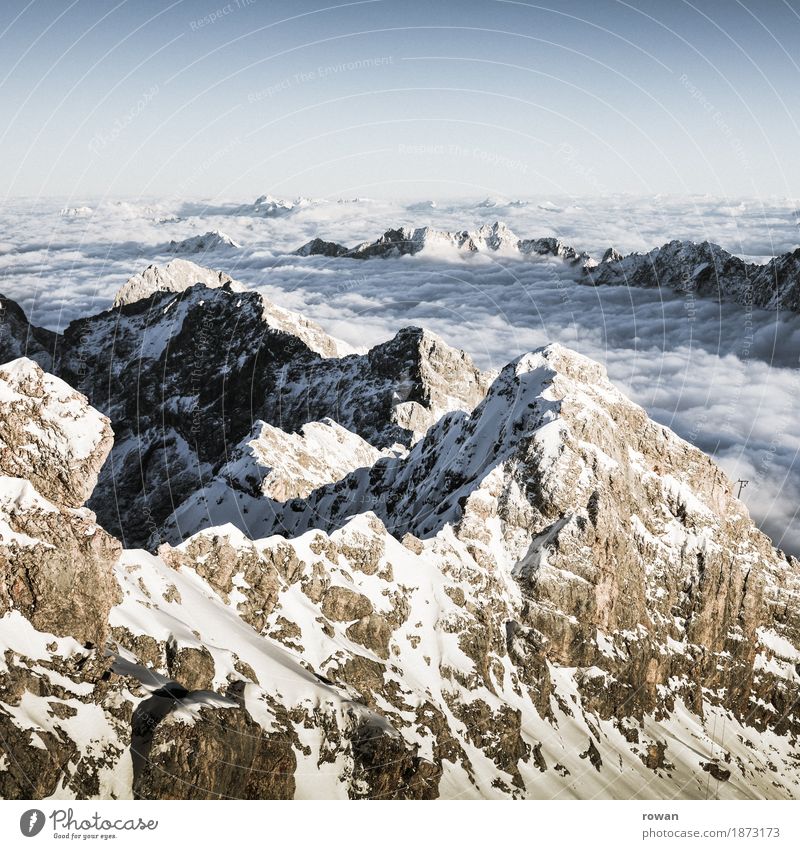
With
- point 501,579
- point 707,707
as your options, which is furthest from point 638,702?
point 501,579

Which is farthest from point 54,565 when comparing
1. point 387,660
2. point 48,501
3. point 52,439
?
point 387,660

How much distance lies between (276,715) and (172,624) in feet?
68.0

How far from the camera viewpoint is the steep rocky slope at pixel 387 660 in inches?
3541

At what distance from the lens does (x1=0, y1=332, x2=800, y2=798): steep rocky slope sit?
89938 millimetres

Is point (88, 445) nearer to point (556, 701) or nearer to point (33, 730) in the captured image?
point (33, 730)
